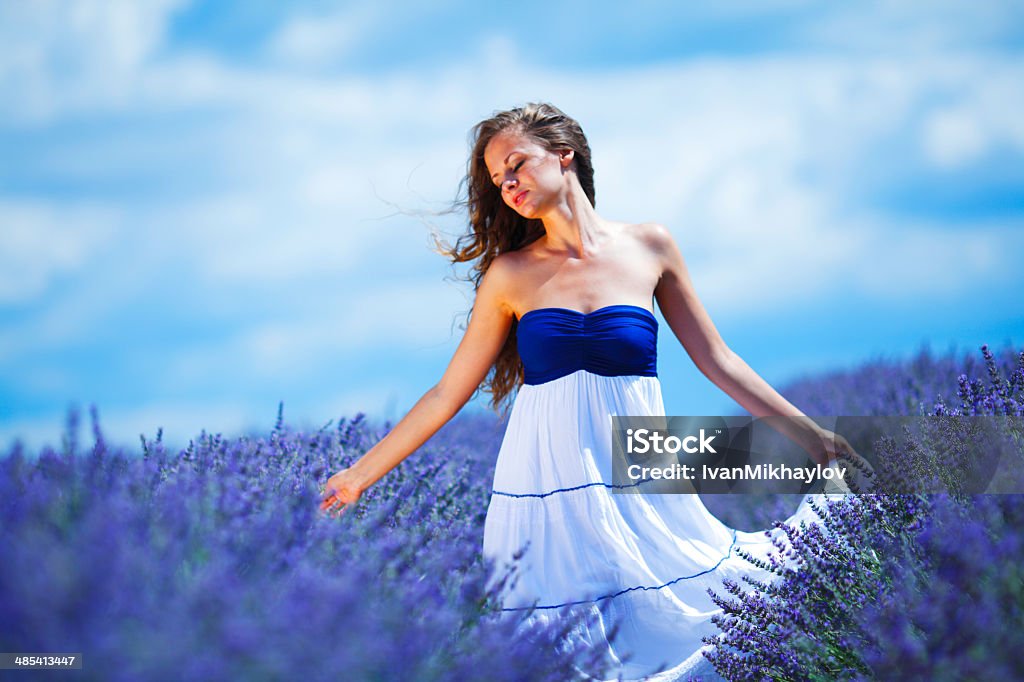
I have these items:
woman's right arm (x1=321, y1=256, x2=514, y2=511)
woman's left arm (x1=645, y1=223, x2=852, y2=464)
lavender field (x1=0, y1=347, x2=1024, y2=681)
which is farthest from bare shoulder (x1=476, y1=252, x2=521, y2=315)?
lavender field (x1=0, y1=347, x2=1024, y2=681)

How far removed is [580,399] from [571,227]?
21.3 inches

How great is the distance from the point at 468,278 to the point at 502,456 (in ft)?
2.33

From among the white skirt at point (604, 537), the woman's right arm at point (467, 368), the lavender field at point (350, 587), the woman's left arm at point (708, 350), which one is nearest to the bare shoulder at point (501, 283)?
the woman's right arm at point (467, 368)

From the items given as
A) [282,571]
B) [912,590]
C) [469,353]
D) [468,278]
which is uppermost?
[468,278]

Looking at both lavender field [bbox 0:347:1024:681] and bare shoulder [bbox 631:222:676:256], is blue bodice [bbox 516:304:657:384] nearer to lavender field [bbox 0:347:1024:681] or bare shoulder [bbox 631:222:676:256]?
bare shoulder [bbox 631:222:676:256]

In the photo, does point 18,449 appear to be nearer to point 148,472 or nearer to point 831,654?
point 148,472

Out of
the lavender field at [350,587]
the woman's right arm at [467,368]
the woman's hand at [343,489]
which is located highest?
the woman's right arm at [467,368]

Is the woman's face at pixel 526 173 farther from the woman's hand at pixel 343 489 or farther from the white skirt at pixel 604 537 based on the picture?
the woman's hand at pixel 343 489

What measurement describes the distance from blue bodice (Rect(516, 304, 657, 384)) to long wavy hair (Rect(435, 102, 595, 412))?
248 mm

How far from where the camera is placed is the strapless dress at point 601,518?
240 cm

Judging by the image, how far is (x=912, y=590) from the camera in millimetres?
1726

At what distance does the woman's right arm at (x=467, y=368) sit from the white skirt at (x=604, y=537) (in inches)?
7.4

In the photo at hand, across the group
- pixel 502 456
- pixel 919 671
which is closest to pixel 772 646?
pixel 919 671

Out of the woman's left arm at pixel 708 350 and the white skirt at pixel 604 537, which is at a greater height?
the woman's left arm at pixel 708 350
